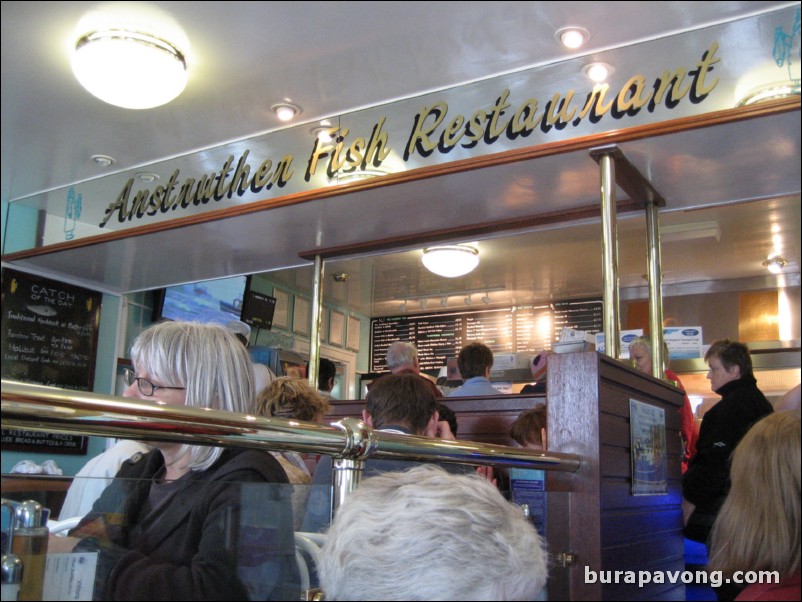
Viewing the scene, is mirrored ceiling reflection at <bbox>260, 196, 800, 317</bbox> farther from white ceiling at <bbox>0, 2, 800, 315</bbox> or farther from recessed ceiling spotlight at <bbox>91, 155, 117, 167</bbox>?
recessed ceiling spotlight at <bbox>91, 155, 117, 167</bbox>

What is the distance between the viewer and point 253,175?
392 centimetres

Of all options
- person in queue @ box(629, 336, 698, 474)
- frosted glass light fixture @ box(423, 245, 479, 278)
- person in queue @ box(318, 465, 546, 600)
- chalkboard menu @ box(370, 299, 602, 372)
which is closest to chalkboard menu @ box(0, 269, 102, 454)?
frosted glass light fixture @ box(423, 245, 479, 278)

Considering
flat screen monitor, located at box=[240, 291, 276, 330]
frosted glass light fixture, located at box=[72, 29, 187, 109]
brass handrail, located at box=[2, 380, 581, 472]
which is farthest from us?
flat screen monitor, located at box=[240, 291, 276, 330]

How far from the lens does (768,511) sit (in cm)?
150

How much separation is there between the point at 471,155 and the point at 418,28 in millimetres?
698

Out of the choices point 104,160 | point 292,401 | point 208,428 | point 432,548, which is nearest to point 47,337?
point 104,160

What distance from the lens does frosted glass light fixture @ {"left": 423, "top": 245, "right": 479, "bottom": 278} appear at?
509 cm

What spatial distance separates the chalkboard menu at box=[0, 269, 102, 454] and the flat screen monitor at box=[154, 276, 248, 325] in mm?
534

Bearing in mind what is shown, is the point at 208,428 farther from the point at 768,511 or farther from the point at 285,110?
the point at 285,110

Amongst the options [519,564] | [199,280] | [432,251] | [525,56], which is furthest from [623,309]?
[519,564]

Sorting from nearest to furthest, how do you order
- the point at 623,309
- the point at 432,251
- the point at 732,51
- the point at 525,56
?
the point at 732,51 → the point at 525,56 → the point at 432,251 → the point at 623,309

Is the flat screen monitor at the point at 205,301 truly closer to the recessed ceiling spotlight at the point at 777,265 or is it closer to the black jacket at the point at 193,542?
the recessed ceiling spotlight at the point at 777,265

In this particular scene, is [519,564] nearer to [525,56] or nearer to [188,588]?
[188,588]

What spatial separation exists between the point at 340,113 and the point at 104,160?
1.40m
